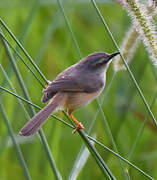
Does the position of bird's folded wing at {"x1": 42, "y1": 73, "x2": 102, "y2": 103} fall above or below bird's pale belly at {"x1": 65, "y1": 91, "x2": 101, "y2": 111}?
above

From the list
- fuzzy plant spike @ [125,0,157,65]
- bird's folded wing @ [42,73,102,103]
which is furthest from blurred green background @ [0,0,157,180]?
fuzzy plant spike @ [125,0,157,65]

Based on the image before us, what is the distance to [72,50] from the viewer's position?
14.0 feet

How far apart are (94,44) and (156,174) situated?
6.02 feet

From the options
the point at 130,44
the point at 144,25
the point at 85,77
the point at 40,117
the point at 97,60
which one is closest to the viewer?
the point at 144,25

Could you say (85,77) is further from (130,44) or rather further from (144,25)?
(144,25)

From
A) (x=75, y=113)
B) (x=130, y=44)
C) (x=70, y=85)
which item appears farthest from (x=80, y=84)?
(x=75, y=113)

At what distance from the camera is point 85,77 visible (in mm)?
2945

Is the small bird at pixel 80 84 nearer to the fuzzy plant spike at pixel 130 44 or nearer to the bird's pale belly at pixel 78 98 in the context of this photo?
the bird's pale belly at pixel 78 98

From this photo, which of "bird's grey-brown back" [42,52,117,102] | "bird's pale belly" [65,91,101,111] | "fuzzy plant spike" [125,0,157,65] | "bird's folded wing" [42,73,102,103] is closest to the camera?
"fuzzy plant spike" [125,0,157,65]

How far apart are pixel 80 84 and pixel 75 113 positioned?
58.6 inches

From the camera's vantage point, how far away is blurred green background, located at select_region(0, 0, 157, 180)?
3.43m

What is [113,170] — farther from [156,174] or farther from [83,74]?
[83,74]

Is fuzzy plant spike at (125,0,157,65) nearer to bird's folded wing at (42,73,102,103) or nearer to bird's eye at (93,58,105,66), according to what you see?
bird's eye at (93,58,105,66)

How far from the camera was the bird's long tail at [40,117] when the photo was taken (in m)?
2.29
